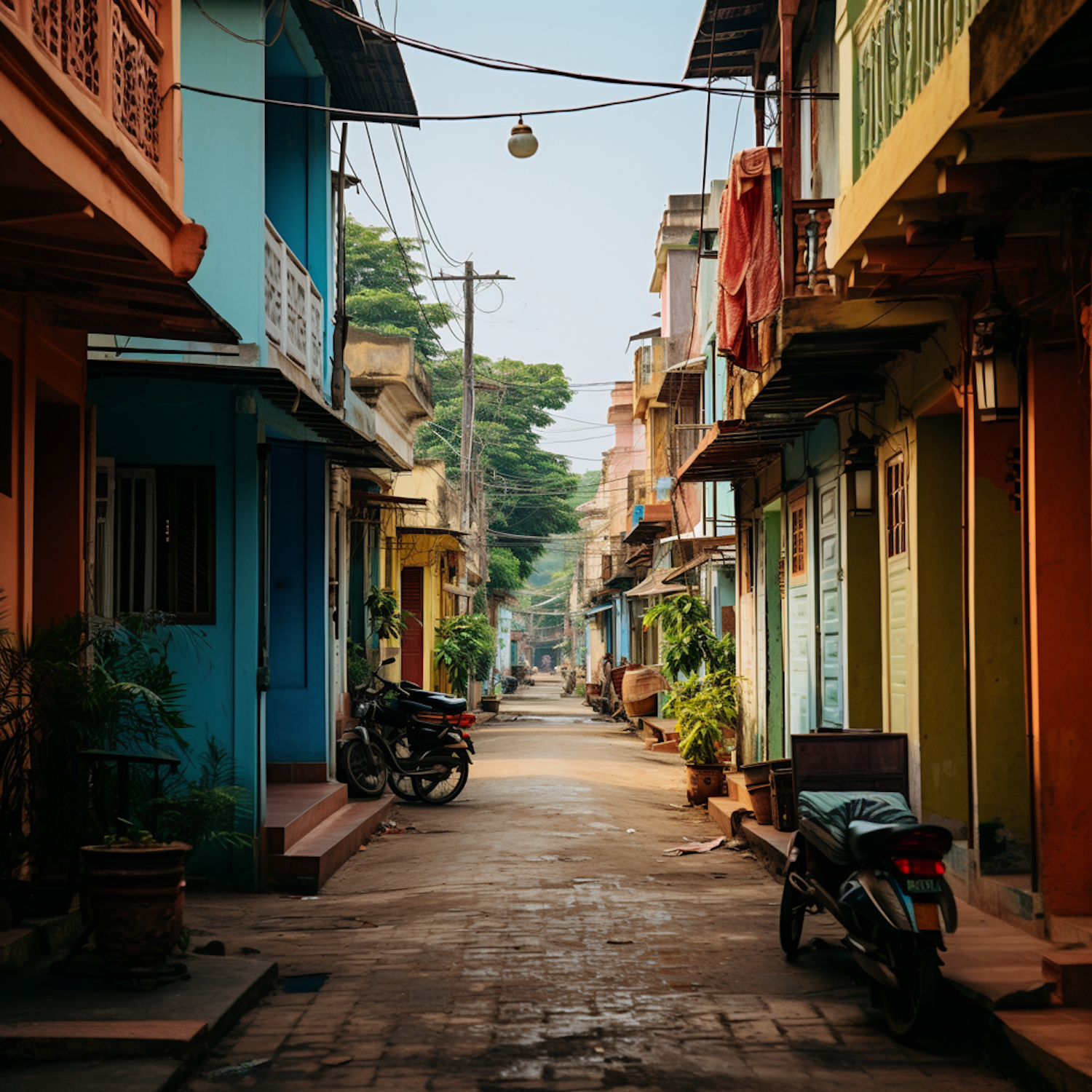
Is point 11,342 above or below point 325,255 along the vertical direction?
below

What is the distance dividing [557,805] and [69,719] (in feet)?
27.4

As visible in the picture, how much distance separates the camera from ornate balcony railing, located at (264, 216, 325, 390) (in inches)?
395

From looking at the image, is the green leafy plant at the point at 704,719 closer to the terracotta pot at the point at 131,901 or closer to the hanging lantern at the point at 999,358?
the hanging lantern at the point at 999,358

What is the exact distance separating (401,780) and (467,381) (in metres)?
16.4

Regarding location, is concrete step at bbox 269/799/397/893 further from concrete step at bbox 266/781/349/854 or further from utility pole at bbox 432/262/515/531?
utility pole at bbox 432/262/515/531

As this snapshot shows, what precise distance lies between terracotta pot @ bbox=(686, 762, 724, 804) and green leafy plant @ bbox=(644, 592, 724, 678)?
4.17m

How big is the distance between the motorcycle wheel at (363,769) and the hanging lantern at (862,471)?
238 inches

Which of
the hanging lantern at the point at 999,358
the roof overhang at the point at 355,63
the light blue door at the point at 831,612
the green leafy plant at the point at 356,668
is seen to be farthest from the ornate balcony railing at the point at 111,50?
the green leafy plant at the point at 356,668

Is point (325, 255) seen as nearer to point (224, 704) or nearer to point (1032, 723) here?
point (224, 704)

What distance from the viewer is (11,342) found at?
23.5ft

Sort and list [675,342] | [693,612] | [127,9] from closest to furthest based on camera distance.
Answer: [127,9]
[693,612]
[675,342]

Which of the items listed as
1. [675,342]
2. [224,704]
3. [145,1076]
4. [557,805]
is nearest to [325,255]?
[224,704]

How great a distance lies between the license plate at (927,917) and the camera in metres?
5.60

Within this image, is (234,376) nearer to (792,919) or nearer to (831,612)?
(792,919)
